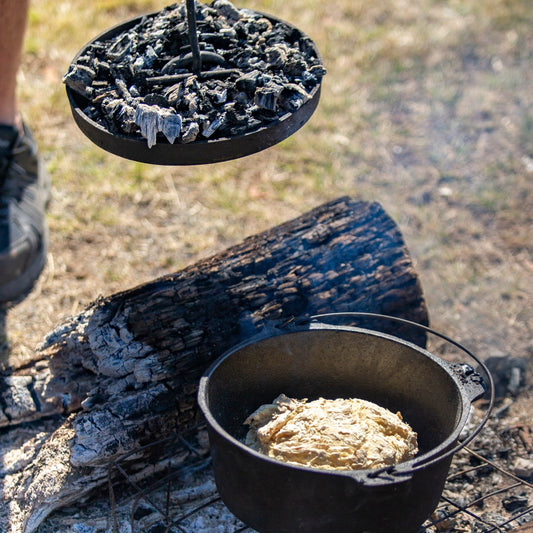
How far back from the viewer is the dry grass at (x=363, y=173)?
3.66 meters

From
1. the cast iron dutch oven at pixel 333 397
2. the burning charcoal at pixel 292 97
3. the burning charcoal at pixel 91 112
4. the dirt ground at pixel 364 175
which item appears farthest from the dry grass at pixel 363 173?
the burning charcoal at pixel 292 97

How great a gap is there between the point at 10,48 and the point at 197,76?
1.82 m

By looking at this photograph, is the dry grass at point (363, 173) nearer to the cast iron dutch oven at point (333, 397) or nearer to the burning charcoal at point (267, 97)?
the cast iron dutch oven at point (333, 397)

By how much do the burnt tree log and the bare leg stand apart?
1.61 meters

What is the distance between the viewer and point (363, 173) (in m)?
4.43

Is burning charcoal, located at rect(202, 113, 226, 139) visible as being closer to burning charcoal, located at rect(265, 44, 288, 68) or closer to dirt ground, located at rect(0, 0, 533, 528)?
burning charcoal, located at rect(265, 44, 288, 68)

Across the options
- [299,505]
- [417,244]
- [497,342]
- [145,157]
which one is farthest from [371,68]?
[299,505]

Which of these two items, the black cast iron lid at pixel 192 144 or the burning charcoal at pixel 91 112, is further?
the burning charcoal at pixel 91 112

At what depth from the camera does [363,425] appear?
6.70 feet

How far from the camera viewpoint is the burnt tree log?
2312 millimetres

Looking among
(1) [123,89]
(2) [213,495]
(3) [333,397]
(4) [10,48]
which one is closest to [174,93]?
(1) [123,89]

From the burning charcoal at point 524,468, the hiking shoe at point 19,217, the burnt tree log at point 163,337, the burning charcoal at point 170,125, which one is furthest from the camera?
the hiking shoe at point 19,217

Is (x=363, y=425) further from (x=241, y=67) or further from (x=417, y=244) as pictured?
(x=417, y=244)

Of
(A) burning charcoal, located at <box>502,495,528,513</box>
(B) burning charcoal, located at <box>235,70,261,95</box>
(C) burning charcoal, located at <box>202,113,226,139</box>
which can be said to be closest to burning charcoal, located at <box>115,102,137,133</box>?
(C) burning charcoal, located at <box>202,113,226,139</box>
